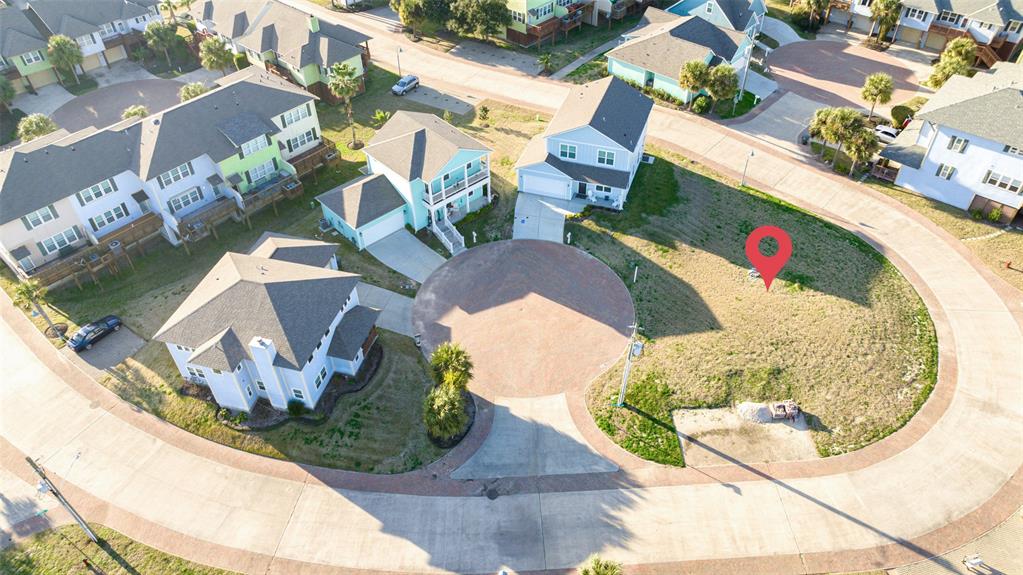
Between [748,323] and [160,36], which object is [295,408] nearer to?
[748,323]

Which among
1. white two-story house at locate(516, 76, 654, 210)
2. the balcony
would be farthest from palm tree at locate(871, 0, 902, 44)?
the balcony

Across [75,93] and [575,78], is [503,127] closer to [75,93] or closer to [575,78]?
[575,78]

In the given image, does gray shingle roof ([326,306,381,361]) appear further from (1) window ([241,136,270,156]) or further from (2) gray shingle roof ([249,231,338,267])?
(1) window ([241,136,270,156])

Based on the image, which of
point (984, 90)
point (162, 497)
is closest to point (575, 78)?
point (984, 90)

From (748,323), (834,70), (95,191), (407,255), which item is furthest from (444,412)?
(834,70)

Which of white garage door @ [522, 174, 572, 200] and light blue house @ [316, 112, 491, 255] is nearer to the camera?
light blue house @ [316, 112, 491, 255]
